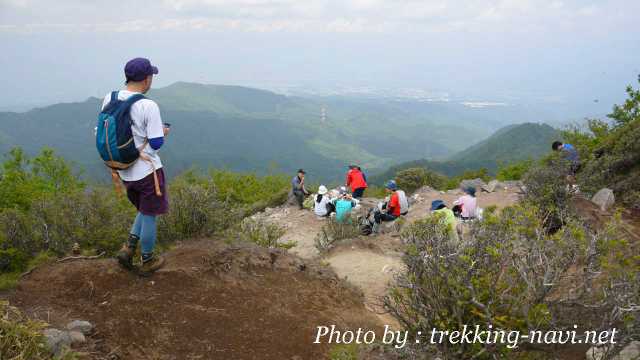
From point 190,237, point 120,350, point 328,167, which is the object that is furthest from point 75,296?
point 328,167

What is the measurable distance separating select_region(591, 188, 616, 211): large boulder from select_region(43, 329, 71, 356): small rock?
9979mm

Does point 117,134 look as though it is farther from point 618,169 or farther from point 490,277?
point 618,169

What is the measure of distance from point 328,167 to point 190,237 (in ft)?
579

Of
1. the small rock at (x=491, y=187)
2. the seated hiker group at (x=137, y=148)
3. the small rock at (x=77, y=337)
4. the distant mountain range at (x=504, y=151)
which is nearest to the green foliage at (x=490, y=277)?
the small rock at (x=77, y=337)

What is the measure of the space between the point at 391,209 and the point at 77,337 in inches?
334

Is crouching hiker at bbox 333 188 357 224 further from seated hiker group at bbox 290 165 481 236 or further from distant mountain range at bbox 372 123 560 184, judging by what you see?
distant mountain range at bbox 372 123 560 184

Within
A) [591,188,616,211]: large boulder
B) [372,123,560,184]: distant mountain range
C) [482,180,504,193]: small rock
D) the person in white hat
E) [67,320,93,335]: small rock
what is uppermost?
[67,320,93,335]: small rock

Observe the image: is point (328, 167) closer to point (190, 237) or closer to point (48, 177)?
point (48, 177)

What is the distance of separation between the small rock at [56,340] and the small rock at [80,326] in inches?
7.0

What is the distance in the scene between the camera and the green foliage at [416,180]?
2078 cm

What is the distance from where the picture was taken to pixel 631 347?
3.32m

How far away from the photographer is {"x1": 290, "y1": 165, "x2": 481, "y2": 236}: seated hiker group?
9.04 metres

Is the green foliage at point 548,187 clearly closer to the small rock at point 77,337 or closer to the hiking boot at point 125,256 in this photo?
the hiking boot at point 125,256

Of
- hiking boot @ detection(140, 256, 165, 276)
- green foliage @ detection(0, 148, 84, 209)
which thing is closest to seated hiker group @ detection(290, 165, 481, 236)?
hiking boot @ detection(140, 256, 165, 276)
